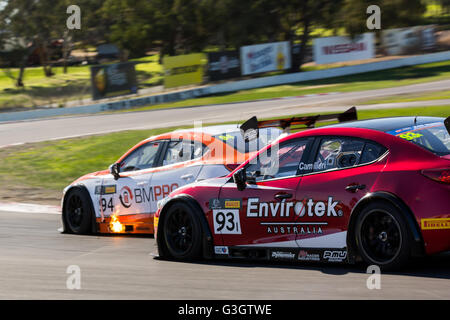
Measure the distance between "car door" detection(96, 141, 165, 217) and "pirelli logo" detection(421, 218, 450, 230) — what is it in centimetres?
445

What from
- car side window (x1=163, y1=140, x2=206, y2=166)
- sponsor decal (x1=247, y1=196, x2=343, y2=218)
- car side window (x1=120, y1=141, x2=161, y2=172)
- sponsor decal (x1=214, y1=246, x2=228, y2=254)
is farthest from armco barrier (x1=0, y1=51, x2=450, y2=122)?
sponsor decal (x1=247, y1=196, x2=343, y2=218)

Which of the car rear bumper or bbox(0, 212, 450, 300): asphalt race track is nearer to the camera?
bbox(0, 212, 450, 300): asphalt race track

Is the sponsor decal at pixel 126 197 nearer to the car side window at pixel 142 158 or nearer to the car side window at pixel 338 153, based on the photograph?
the car side window at pixel 142 158

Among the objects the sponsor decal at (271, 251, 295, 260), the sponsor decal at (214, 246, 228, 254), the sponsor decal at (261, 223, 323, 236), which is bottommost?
the sponsor decal at (214, 246, 228, 254)

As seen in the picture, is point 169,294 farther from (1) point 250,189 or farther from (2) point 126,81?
(2) point 126,81

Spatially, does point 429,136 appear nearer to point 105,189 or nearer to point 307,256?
point 307,256

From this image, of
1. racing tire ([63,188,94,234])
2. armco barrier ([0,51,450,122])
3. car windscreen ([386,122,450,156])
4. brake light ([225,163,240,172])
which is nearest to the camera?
car windscreen ([386,122,450,156])

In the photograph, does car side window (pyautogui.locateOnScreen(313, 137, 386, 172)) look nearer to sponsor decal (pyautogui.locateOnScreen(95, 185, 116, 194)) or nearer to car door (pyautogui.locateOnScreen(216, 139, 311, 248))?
car door (pyautogui.locateOnScreen(216, 139, 311, 248))

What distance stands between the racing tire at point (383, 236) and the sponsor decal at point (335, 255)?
0.65ft

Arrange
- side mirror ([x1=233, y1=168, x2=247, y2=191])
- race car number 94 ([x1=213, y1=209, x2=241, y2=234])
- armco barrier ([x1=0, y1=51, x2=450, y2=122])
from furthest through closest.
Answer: armco barrier ([x1=0, y1=51, x2=450, y2=122])
race car number 94 ([x1=213, y1=209, x2=241, y2=234])
side mirror ([x1=233, y1=168, x2=247, y2=191])

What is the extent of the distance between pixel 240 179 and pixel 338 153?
1059 mm

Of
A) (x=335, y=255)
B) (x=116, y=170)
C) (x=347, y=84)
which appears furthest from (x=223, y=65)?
(x=335, y=255)

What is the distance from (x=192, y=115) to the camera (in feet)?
98.5

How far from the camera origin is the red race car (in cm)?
552
